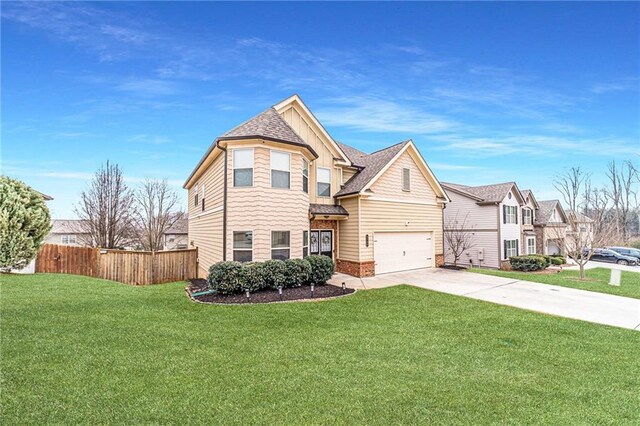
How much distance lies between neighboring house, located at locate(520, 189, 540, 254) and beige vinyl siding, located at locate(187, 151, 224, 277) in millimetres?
26479

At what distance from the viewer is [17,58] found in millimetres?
10078

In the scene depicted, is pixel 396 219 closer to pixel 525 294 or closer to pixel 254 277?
pixel 525 294

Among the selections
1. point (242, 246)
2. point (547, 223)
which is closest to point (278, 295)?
point (242, 246)

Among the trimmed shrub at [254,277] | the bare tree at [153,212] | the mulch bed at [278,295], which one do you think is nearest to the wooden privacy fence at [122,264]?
the mulch bed at [278,295]

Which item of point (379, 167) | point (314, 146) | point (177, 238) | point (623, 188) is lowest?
point (177, 238)

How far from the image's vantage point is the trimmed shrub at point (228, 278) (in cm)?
1034

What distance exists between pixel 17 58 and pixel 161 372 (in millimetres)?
11910

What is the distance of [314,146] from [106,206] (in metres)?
17.1

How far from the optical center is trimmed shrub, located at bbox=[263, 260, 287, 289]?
35.9 ft

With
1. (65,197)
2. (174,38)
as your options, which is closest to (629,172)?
(174,38)

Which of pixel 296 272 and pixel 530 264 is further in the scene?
pixel 530 264

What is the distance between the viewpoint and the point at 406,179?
671 inches

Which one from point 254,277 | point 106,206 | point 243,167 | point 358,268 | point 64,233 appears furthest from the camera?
point 64,233

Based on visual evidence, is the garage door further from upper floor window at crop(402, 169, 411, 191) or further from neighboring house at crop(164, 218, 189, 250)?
neighboring house at crop(164, 218, 189, 250)
